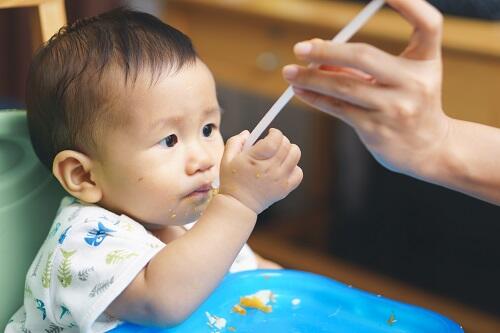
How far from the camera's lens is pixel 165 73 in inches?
31.7

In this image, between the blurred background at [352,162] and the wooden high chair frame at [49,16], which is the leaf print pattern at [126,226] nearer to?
the wooden high chair frame at [49,16]

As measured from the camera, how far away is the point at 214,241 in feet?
2.40

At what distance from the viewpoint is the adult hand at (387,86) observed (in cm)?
65

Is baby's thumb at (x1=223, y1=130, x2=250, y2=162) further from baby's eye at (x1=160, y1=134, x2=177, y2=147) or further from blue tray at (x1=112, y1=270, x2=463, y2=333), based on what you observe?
blue tray at (x1=112, y1=270, x2=463, y2=333)

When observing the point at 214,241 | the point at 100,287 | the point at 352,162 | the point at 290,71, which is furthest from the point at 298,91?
the point at 352,162

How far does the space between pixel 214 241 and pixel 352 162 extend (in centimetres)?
158

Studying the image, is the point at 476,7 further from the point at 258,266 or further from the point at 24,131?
the point at 24,131

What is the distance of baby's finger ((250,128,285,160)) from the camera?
0.72m

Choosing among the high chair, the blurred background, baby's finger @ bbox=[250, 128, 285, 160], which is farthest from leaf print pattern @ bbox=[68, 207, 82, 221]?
the blurred background

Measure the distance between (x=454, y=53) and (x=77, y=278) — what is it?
3.51 feet

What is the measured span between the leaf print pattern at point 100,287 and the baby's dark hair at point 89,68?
16 cm

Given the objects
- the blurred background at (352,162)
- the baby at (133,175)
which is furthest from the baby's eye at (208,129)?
the blurred background at (352,162)

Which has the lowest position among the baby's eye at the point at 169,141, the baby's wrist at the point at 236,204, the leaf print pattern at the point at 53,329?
the leaf print pattern at the point at 53,329

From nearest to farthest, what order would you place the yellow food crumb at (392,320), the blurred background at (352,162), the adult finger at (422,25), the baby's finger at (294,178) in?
the adult finger at (422,25)
the baby's finger at (294,178)
the yellow food crumb at (392,320)
the blurred background at (352,162)
